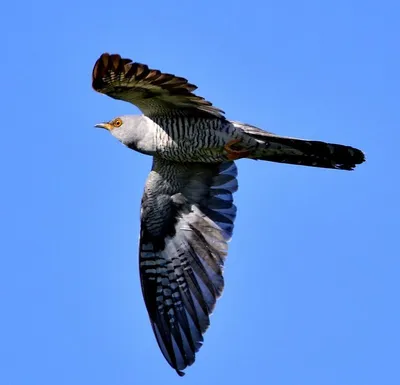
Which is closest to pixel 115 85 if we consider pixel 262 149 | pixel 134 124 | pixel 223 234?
pixel 134 124

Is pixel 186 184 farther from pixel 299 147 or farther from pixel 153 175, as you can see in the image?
pixel 299 147

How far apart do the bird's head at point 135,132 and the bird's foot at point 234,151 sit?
935 mm

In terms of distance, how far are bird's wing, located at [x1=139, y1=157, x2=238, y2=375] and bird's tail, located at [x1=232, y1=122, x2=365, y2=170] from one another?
1112 mm

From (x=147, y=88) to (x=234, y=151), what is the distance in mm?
1427

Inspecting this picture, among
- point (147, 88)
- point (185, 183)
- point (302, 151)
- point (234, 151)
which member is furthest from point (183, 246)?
point (147, 88)

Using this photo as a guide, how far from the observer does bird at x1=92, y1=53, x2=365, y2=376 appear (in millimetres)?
12719

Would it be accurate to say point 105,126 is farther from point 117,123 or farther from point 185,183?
point 185,183

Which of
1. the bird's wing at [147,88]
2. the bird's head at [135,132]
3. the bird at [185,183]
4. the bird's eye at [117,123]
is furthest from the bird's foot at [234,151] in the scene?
the bird's eye at [117,123]

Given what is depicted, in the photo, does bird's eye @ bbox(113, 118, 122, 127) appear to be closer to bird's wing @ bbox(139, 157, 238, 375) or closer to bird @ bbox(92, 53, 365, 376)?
bird @ bbox(92, 53, 365, 376)

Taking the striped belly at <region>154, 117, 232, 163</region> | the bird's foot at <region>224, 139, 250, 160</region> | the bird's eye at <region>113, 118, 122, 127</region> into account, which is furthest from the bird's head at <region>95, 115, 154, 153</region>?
the bird's foot at <region>224, 139, 250, 160</region>

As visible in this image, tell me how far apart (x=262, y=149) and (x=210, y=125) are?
693 mm

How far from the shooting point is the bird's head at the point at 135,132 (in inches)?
514

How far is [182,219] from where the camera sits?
563 inches

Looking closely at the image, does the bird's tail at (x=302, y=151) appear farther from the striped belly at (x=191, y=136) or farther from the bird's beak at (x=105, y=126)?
the bird's beak at (x=105, y=126)
